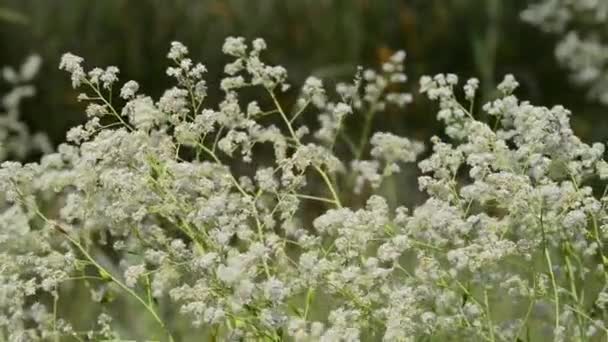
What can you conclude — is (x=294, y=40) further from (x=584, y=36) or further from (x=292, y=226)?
(x=292, y=226)

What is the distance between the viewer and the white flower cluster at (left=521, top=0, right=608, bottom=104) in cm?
429

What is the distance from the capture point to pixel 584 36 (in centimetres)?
553

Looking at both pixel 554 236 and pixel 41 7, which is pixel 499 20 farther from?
pixel 554 236

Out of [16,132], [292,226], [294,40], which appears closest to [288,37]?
[294,40]

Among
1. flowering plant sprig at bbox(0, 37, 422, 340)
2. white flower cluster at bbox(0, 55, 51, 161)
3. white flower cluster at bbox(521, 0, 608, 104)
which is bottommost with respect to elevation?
flowering plant sprig at bbox(0, 37, 422, 340)

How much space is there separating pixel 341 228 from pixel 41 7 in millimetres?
4322

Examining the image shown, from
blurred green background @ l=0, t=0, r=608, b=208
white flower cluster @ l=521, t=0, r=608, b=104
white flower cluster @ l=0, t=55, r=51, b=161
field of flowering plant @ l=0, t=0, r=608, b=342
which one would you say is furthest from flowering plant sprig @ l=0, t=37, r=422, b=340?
blurred green background @ l=0, t=0, r=608, b=208

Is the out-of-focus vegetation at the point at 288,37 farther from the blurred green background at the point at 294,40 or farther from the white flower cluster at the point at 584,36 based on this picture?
the white flower cluster at the point at 584,36

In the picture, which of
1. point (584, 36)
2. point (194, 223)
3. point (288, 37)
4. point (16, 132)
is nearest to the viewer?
point (194, 223)

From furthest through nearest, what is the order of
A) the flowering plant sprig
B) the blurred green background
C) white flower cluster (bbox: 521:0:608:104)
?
the blurred green background
white flower cluster (bbox: 521:0:608:104)
the flowering plant sprig

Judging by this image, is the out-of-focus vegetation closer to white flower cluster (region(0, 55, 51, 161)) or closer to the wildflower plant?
white flower cluster (region(0, 55, 51, 161))

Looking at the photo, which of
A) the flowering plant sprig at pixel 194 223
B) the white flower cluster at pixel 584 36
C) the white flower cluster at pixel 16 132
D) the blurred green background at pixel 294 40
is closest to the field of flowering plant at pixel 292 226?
the flowering plant sprig at pixel 194 223

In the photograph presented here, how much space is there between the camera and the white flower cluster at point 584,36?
429cm

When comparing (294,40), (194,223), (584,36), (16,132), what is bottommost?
(194,223)
